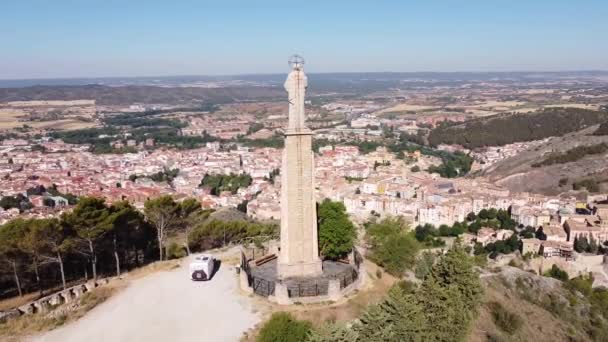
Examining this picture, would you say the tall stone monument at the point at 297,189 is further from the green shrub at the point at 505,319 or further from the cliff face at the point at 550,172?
the cliff face at the point at 550,172

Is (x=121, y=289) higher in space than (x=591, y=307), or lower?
higher

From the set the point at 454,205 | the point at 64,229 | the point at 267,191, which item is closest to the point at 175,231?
the point at 64,229

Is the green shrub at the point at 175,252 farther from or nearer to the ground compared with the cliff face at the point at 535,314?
farther from the ground

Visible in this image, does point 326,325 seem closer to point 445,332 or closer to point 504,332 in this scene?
point 445,332

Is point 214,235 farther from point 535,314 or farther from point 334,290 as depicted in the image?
point 535,314

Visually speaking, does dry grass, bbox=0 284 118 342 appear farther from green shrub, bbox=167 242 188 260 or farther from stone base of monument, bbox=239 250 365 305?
green shrub, bbox=167 242 188 260

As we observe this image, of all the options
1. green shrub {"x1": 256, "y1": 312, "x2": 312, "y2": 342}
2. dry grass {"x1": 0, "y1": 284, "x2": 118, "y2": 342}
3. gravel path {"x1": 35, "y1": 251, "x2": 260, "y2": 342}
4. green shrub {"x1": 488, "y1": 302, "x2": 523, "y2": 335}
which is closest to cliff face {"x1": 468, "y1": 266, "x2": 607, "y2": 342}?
green shrub {"x1": 488, "y1": 302, "x2": 523, "y2": 335}

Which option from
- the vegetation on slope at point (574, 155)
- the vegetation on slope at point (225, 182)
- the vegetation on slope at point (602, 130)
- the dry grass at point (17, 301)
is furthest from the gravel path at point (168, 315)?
the vegetation on slope at point (602, 130)
